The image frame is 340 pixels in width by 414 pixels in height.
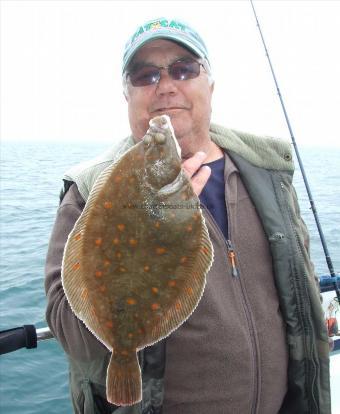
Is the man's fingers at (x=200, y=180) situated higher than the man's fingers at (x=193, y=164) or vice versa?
the man's fingers at (x=193, y=164)

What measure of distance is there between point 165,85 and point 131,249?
1040mm

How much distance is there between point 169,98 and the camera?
224 centimetres

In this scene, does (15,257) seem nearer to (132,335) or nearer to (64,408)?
(64,408)

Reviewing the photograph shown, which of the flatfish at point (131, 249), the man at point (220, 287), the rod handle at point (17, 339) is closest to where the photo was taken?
the flatfish at point (131, 249)

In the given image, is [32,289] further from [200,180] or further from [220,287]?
[200,180]

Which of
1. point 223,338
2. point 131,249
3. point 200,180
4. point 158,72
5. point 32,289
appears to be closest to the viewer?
point 131,249

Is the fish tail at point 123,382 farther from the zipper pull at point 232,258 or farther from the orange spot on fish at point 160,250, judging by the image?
the zipper pull at point 232,258

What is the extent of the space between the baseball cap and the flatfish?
0.74 meters

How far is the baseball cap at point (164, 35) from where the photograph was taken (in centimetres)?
217

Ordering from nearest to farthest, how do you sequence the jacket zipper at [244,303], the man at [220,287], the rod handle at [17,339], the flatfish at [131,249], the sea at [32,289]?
the flatfish at [131,249], the man at [220,287], the jacket zipper at [244,303], the rod handle at [17,339], the sea at [32,289]

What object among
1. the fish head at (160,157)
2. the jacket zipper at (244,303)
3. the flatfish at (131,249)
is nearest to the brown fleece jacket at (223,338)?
the jacket zipper at (244,303)

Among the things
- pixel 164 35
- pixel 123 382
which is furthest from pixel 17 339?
pixel 164 35

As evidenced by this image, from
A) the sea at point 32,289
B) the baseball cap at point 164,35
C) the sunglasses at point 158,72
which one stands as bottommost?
the sea at point 32,289

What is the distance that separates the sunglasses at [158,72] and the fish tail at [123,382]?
4.69 ft
